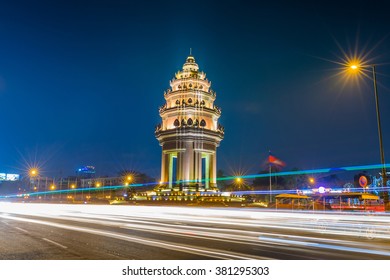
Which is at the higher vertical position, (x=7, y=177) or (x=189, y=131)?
(x=189, y=131)

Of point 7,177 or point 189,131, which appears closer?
point 189,131

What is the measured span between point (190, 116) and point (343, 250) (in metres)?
50.4

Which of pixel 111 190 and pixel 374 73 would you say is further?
pixel 111 190

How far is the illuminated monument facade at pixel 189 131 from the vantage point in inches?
2260

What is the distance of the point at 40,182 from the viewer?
15925 cm

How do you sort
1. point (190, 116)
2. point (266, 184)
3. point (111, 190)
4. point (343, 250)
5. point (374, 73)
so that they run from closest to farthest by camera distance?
point (343, 250) → point (374, 73) → point (190, 116) → point (266, 184) → point (111, 190)

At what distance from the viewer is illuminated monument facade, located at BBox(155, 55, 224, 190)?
5741 cm

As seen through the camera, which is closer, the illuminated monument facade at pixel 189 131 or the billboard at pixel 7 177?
the illuminated monument facade at pixel 189 131

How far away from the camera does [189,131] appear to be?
5738 centimetres

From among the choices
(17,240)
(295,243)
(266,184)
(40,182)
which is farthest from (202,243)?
(40,182)

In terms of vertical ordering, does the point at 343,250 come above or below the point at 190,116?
below

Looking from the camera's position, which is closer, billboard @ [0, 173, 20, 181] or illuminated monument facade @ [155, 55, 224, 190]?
illuminated monument facade @ [155, 55, 224, 190]
